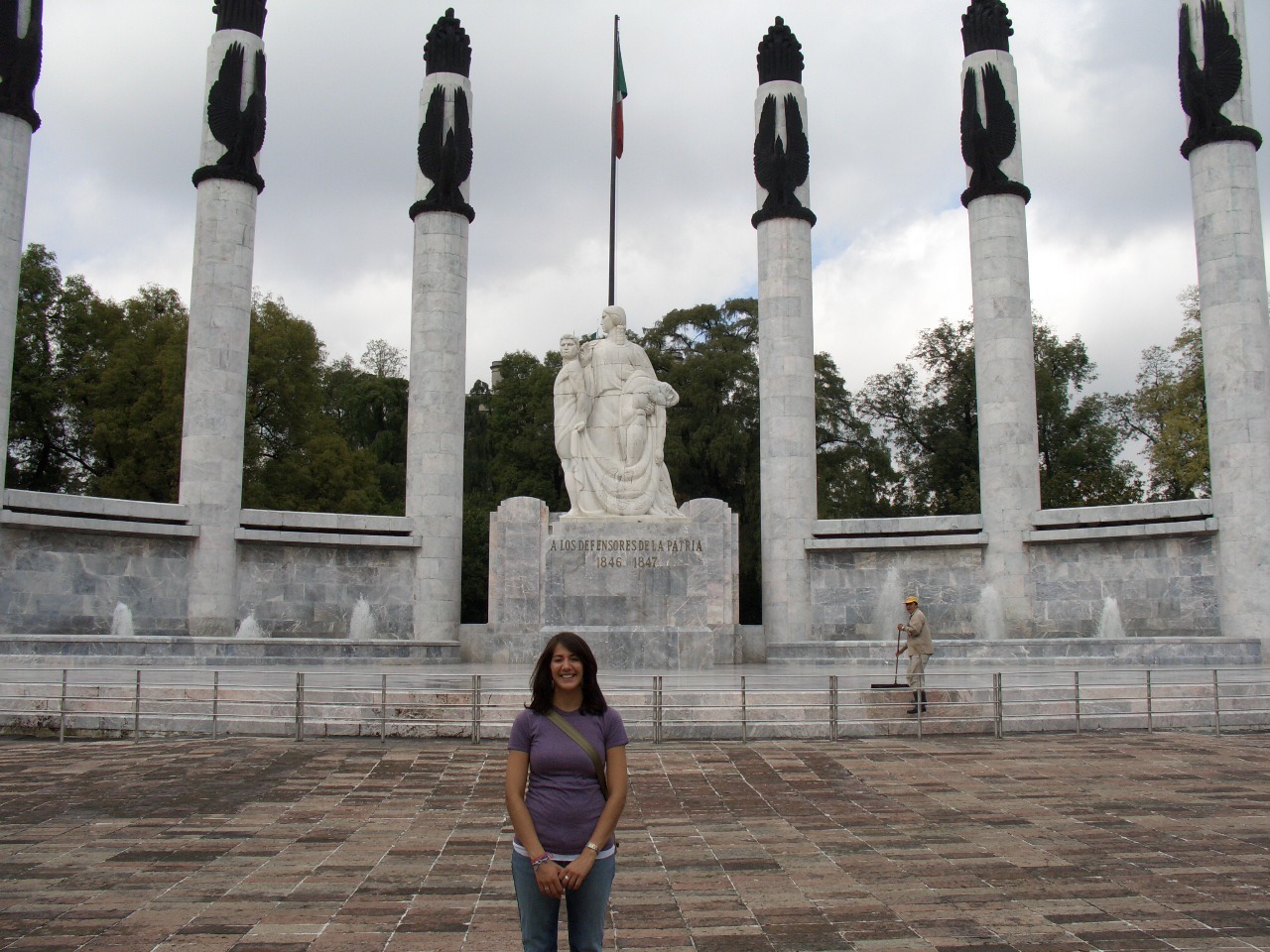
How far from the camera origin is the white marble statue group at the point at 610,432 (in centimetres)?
1791

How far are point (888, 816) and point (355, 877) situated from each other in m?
3.32

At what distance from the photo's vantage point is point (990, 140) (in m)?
21.5

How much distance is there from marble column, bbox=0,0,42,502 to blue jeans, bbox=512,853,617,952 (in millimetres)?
17176

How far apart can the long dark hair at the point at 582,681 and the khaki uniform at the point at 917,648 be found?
7.77 metres

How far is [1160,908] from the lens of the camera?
4.94 metres

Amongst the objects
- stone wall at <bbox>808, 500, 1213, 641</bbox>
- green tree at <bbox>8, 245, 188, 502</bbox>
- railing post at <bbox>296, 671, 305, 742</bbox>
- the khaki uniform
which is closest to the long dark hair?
railing post at <bbox>296, 671, 305, 742</bbox>

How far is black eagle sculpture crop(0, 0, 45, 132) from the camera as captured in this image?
18.4 metres

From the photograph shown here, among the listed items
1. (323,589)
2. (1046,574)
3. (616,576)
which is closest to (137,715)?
(616,576)

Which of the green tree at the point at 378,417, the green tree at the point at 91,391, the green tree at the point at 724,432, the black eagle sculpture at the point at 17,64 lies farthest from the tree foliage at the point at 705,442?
the black eagle sculpture at the point at 17,64

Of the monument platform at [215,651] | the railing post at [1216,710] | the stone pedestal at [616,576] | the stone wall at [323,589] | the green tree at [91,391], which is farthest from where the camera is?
the green tree at [91,391]

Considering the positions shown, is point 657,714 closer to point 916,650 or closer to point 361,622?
point 916,650

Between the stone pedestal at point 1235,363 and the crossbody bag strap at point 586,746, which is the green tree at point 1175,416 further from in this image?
the crossbody bag strap at point 586,746

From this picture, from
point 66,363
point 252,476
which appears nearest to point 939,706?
point 252,476

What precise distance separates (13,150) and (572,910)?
62.3ft
